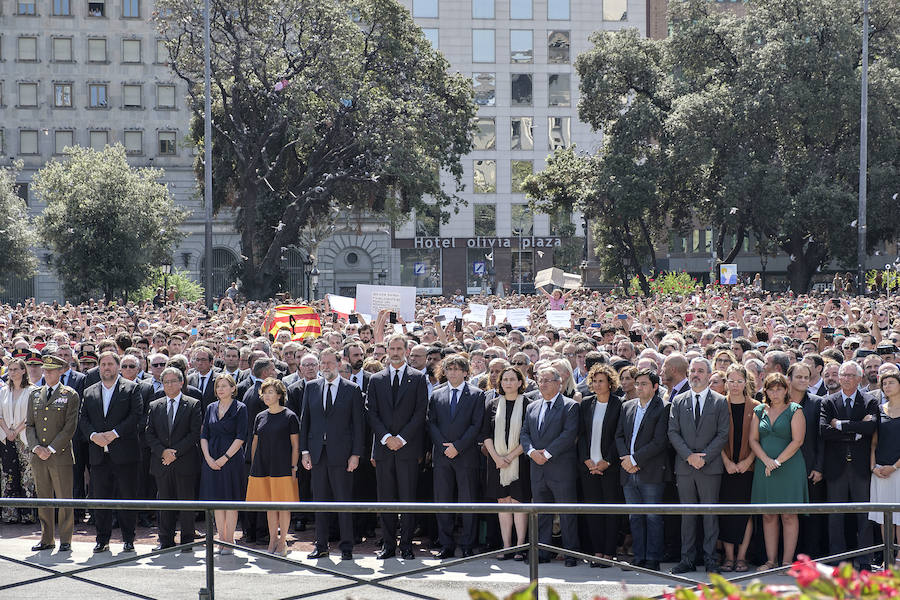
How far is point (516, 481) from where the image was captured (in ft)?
32.8

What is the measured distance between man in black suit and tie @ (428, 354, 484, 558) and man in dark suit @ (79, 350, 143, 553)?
2771 mm

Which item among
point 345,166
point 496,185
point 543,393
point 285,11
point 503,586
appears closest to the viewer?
point 503,586

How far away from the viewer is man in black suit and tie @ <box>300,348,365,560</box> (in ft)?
33.7

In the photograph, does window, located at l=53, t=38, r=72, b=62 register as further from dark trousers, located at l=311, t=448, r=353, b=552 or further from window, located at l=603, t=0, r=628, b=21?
dark trousers, located at l=311, t=448, r=353, b=552

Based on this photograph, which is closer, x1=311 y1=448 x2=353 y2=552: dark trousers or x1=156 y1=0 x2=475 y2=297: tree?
x1=311 y1=448 x2=353 y2=552: dark trousers

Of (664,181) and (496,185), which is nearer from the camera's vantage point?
(664,181)

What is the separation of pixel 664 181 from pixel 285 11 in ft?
58.4

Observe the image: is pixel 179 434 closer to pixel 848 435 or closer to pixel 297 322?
pixel 848 435

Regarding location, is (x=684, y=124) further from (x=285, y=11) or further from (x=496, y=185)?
(x=496, y=185)

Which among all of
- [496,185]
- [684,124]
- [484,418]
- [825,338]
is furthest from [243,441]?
[496,185]

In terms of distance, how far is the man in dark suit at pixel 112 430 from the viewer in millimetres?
10539

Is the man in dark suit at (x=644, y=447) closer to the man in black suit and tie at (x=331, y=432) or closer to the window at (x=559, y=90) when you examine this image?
the man in black suit and tie at (x=331, y=432)

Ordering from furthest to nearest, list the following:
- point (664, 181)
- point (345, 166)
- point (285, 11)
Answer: point (664, 181) < point (345, 166) < point (285, 11)

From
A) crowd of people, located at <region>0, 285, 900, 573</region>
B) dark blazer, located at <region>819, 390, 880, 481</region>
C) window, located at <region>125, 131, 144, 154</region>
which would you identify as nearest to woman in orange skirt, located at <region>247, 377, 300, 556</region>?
crowd of people, located at <region>0, 285, 900, 573</region>
